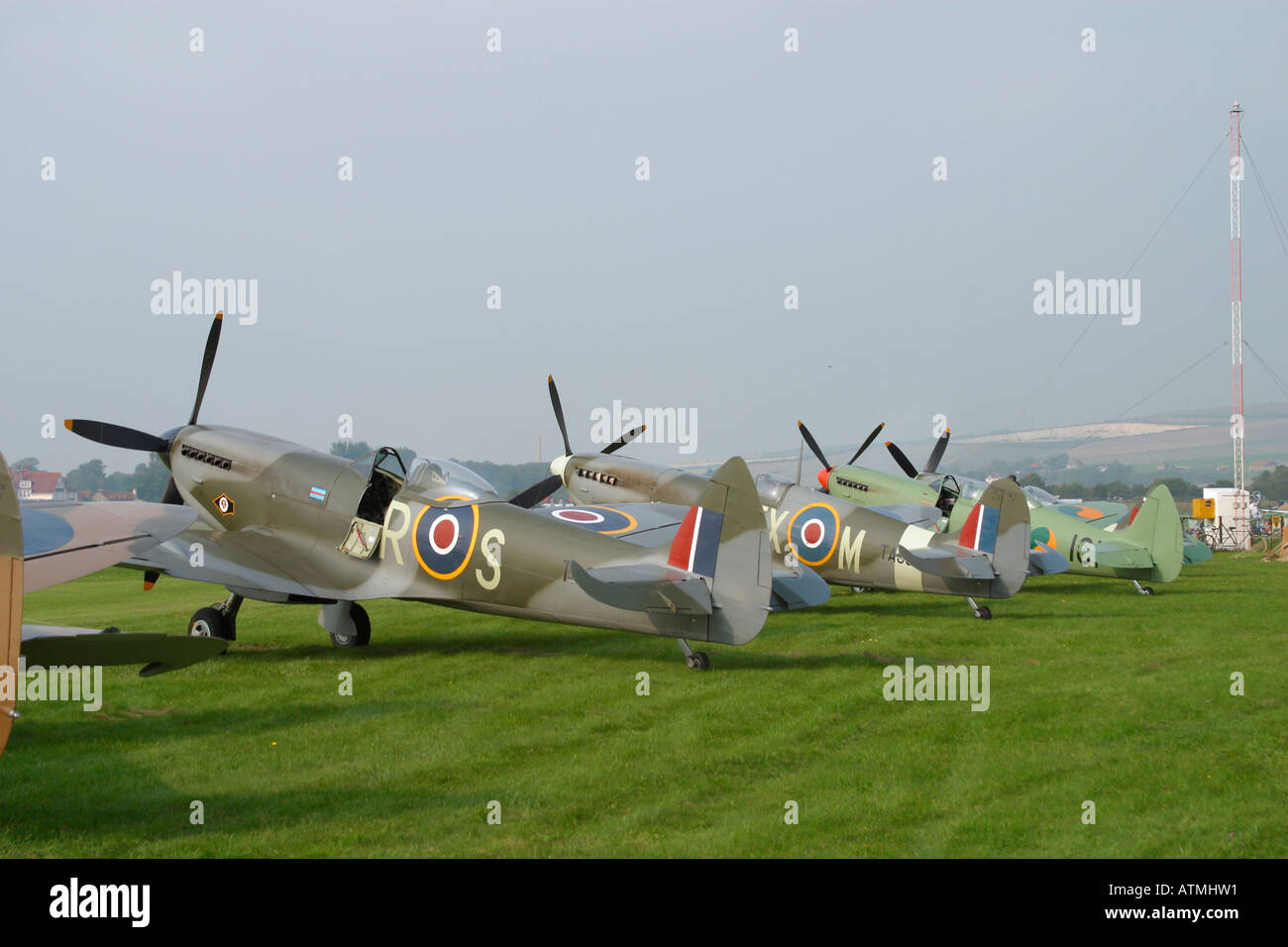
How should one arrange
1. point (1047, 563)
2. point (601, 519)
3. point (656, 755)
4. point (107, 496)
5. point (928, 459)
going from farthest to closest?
point (107, 496) < point (928, 459) < point (1047, 563) < point (601, 519) < point (656, 755)

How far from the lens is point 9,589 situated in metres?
4.23

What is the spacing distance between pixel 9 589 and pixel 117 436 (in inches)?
408

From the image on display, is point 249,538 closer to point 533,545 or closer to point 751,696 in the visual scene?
point 533,545

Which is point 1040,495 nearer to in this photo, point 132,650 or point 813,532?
point 813,532

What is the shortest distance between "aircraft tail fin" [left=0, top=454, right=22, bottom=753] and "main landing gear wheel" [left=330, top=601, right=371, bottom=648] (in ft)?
25.7

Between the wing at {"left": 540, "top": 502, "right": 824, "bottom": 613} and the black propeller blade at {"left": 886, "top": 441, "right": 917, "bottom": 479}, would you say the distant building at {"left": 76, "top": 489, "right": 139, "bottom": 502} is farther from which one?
the black propeller blade at {"left": 886, "top": 441, "right": 917, "bottom": 479}

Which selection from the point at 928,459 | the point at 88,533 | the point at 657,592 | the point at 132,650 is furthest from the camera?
the point at 928,459

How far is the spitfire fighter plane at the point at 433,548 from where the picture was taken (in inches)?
386

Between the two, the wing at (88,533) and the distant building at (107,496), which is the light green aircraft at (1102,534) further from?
the wing at (88,533)

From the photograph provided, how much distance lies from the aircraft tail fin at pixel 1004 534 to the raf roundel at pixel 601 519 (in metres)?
5.29

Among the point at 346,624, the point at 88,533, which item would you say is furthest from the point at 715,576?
the point at 88,533

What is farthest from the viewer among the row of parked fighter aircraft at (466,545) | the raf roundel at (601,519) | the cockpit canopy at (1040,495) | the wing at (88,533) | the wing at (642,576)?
the cockpit canopy at (1040,495)

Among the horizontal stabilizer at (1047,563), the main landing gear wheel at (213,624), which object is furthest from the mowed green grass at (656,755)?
the horizontal stabilizer at (1047,563)
